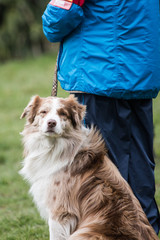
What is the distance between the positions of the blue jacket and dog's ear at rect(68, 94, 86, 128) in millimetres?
129

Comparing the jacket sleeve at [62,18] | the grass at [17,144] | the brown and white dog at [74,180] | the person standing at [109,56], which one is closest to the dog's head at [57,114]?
the brown and white dog at [74,180]

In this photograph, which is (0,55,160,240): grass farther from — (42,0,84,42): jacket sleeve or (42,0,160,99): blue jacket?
(42,0,84,42): jacket sleeve

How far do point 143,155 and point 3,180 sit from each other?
267 centimetres

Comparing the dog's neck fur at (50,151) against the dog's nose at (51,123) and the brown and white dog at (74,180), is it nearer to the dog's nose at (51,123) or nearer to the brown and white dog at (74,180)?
the brown and white dog at (74,180)

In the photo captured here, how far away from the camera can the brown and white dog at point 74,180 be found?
9.48 feet

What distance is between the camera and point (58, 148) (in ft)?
10.7

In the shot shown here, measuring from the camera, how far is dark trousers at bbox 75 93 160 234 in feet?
10.8

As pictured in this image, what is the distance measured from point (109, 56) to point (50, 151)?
39.1 inches

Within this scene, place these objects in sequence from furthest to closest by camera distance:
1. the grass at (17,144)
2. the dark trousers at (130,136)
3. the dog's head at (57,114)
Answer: the grass at (17,144) < the dark trousers at (130,136) < the dog's head at (57,114)

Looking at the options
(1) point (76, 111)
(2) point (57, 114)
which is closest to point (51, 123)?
(2) point (57, 114)

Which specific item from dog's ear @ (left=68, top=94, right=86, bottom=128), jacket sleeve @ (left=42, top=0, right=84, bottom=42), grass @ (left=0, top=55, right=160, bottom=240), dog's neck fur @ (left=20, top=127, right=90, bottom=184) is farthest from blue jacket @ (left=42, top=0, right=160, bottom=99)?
grass @ (left=0, top=55, right=160, bottom=240)

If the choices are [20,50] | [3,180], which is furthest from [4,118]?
[20,50]

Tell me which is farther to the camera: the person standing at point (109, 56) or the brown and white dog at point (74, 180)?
the person standing at point (109, 56)

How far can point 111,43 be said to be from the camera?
10.0 ft
